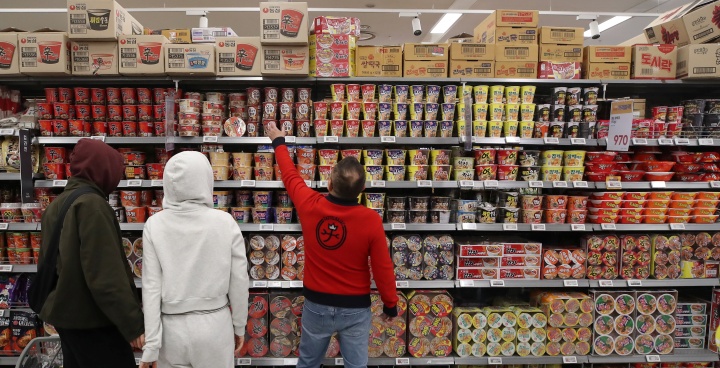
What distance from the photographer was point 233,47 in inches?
125

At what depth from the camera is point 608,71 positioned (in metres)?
3.40

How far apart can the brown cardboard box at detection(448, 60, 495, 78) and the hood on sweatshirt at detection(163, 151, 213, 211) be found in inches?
81.6

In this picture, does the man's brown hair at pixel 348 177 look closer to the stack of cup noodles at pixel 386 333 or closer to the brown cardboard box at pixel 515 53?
the stack of cup noodles at pixel 386 333

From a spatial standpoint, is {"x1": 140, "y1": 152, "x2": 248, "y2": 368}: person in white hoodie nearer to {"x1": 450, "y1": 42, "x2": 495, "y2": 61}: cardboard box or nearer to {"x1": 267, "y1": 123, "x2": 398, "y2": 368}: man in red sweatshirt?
{"x1": 267, "y1": 123, "x2": 398, "y2": 368}: man in red sweatshirt

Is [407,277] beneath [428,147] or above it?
beneath

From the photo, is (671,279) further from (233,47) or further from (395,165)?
(233,47)

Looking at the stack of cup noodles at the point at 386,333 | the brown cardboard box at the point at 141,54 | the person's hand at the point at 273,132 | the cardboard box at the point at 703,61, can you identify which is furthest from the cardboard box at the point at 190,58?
the cardboard box at the point at 703,61

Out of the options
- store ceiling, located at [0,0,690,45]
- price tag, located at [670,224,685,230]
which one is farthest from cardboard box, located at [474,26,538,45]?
store ceiling, located at [0,0,690,45]

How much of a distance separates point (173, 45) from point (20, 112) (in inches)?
58.1

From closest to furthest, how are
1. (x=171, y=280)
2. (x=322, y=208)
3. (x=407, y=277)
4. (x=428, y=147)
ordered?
(x=171, y=280) → (x=322, y=208) → (x=407, y=277) → (x=428, y=147)

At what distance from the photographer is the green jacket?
79.3 inches

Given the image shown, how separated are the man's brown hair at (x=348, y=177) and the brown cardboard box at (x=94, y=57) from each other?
6.45 ft

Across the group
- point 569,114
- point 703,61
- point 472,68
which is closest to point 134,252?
point 472,68

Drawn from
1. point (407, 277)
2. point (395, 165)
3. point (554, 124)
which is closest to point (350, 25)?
point (395, 165)
